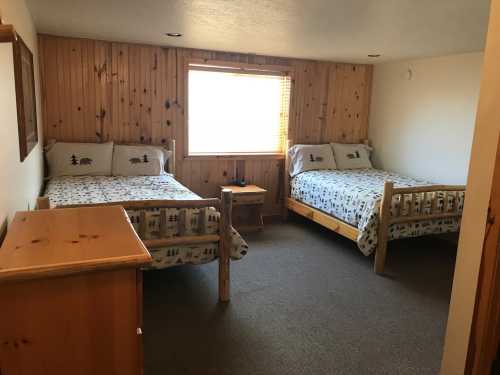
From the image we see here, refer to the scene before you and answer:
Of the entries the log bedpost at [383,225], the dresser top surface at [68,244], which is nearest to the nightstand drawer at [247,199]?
the log bedpost at [383,225]

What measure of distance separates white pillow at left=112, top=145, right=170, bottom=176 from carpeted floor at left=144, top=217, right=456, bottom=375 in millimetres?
1163

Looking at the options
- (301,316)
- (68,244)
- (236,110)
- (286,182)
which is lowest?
(301,316)

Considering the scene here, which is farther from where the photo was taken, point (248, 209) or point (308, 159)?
point (308, 159)

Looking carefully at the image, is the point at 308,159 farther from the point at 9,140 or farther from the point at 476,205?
the point at 476,205

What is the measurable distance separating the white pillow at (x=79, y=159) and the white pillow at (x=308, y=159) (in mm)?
2061

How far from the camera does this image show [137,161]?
4059mm

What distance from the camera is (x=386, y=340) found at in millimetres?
2398

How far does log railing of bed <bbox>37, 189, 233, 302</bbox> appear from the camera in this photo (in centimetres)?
255

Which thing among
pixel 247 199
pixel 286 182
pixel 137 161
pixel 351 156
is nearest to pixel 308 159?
pixel 286 182

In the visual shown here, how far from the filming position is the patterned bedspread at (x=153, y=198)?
2.60m

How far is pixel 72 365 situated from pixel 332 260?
2842 mm

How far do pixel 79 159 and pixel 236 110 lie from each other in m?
1.78

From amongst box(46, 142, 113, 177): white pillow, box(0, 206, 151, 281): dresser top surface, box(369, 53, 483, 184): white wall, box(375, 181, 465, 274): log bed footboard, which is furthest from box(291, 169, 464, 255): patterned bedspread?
box(0, 206, 151, 281): dresser top surface

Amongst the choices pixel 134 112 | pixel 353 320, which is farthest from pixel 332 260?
pixel 134 112
